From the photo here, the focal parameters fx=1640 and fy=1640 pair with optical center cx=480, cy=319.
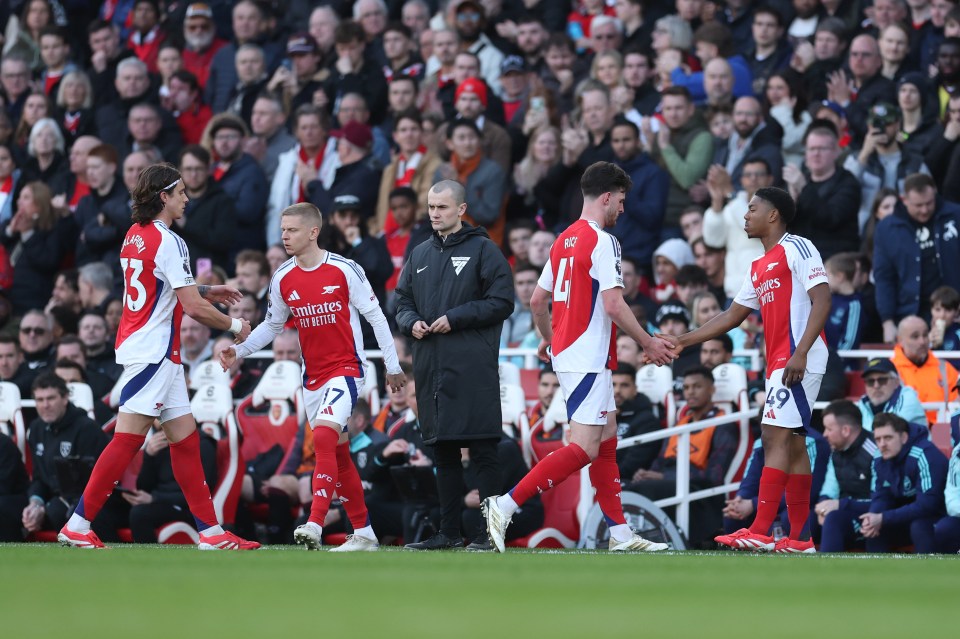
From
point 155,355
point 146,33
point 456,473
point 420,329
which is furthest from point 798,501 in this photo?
point 146,33

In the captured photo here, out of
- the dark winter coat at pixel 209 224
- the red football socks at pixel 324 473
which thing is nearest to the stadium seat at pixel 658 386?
the red football socks at pixel 324 473

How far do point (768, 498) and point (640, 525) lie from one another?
209cm

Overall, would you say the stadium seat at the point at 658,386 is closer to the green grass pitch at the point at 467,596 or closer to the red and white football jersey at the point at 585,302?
the red and white football jersey at the point at 585,302

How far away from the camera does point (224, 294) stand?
10055 millimetres

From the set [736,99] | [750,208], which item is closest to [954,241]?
[736,99]

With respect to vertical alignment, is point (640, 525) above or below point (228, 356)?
below

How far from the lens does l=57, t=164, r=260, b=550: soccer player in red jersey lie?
384 inches

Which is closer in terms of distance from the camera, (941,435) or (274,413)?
(941,435)

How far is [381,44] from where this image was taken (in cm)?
1894

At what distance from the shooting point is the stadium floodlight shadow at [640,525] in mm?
11500

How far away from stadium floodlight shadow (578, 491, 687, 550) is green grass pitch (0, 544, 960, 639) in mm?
2746

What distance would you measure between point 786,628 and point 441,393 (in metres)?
5.27

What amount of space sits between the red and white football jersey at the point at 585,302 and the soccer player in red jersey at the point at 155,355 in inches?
77.4

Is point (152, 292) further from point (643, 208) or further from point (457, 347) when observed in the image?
point (643, 208)
